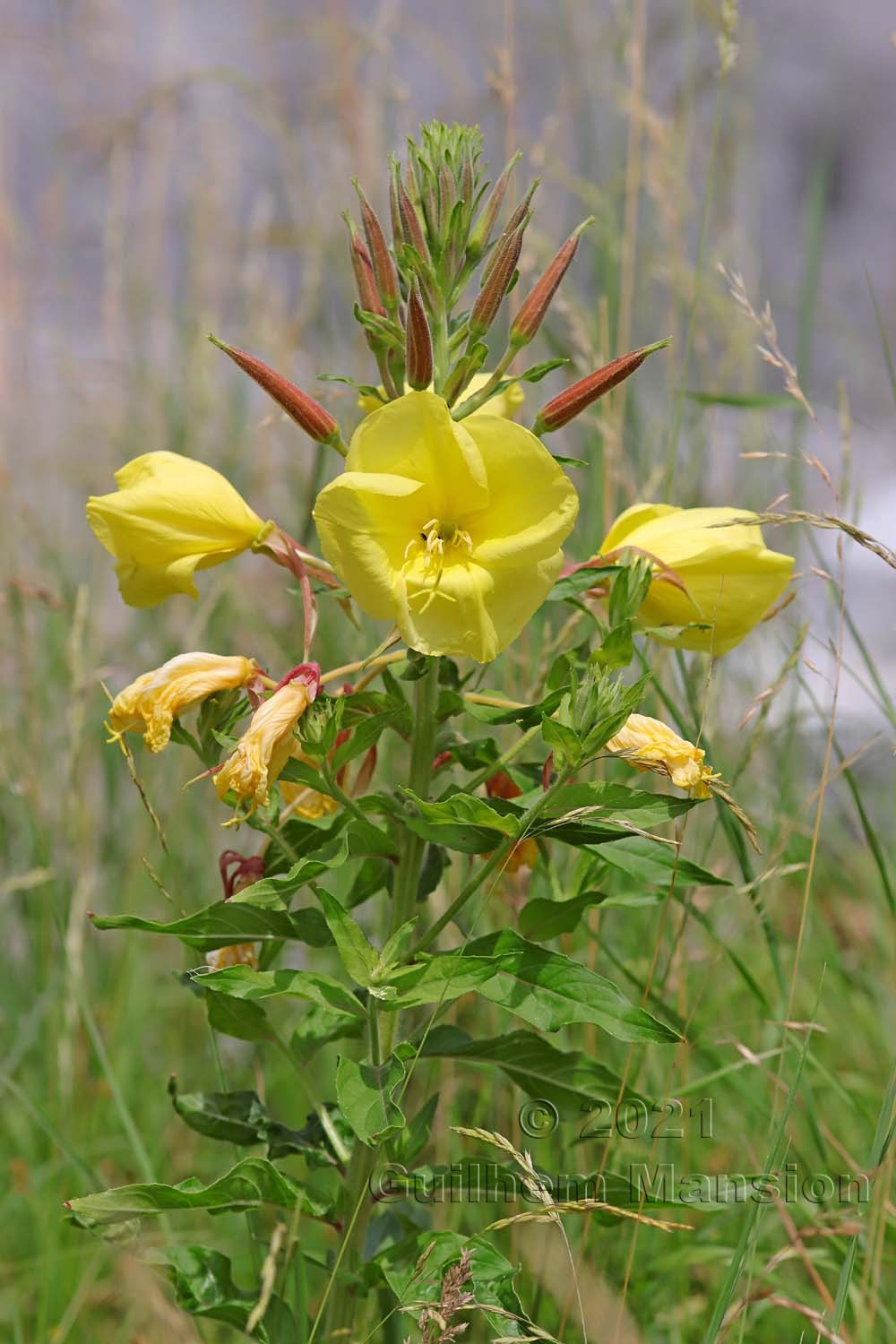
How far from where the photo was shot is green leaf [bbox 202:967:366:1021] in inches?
37.4

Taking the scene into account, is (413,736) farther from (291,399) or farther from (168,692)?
(291,399)

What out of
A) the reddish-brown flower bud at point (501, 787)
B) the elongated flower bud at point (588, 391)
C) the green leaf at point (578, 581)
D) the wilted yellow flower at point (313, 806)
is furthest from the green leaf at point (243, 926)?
the elongated flower bud at point (588, 391)

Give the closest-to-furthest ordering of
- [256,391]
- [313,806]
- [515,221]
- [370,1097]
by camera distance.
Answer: [370,1097]
[515,221]
[313,806]
[256,391]

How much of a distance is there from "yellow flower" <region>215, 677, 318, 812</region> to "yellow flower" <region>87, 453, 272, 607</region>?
0.61 feet

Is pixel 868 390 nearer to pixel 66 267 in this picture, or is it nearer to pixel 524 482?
pixel 66 267

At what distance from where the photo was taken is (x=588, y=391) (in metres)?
1.06

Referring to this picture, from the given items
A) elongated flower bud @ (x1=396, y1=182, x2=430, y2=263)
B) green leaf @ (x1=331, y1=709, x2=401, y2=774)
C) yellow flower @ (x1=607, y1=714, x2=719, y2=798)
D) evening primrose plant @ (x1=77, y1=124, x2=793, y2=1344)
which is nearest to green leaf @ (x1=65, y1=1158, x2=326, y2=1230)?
evening primrose plant @ (x1=77, y1=124, x2=793, y2=1344)

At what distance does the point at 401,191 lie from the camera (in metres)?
1.07

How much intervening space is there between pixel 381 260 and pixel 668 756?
53cm

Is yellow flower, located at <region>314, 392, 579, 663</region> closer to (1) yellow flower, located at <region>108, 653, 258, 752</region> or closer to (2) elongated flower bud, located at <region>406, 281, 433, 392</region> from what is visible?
(2) elongated flower bud, located at <region>406, 281, 433, 392</region>

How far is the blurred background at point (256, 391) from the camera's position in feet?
5.92

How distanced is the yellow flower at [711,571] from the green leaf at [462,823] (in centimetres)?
25

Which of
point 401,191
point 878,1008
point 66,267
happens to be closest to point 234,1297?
point 401,191

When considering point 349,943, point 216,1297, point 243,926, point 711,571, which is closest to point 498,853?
point 349,943
